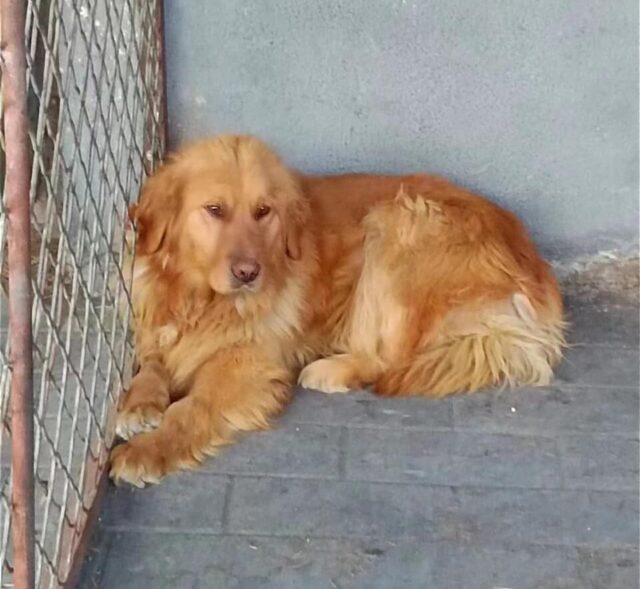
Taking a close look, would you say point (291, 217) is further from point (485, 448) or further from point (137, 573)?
point (137, 573)

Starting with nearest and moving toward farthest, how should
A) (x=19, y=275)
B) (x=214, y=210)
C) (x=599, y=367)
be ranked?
(x=19, y=275) → (x=214, y=210) → (x=599, y=367)

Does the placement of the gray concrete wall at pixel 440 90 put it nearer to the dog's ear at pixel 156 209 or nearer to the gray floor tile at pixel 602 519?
the dog's ear at pixel 156 209

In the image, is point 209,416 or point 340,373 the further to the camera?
point 340,373

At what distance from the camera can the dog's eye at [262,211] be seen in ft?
12.2

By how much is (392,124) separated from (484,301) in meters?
0.97

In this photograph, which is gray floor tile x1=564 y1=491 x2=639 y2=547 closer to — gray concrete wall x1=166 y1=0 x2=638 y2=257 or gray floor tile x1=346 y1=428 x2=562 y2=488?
gray floor tile x1=346 y1=428 x2=562 y2=488

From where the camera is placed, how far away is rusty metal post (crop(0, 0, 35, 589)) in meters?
2.11

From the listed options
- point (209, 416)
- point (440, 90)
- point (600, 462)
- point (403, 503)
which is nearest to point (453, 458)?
point (403, 503)

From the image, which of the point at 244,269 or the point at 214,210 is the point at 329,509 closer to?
the point at 244,269

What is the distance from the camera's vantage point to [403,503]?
3.26 metres

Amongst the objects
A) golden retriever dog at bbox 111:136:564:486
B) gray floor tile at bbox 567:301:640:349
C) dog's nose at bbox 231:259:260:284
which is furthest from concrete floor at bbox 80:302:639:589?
dog's nose at bbox 231:259:260:284

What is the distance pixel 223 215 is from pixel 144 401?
26.3 inches

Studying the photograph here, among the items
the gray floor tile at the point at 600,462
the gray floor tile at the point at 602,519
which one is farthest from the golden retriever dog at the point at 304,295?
the gray floor tile at the point at 602,519

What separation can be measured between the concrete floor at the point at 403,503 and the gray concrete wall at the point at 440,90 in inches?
41.9
